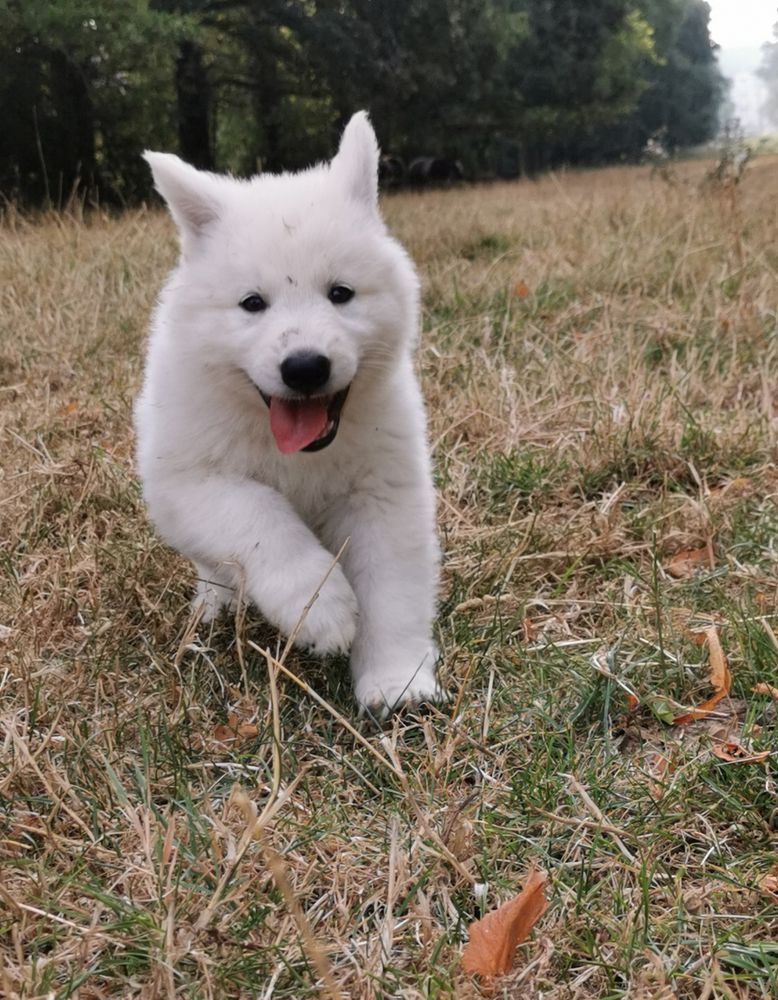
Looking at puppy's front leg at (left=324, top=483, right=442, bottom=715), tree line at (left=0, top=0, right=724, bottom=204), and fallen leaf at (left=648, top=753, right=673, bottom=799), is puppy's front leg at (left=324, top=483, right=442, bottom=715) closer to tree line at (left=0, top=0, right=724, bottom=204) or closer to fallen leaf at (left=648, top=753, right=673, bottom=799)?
fallen leaf at (left=648, top=753, right=673, bottom=799)

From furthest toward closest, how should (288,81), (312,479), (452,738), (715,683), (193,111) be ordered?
(288,81)
(193,111)
(312,479)
(715,683)
(452,738)

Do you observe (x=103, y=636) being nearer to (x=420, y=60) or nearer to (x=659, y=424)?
(x=659, y=424)

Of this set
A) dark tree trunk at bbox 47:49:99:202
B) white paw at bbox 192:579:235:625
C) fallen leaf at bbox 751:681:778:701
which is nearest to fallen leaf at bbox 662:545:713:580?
fallen leaf at bbox 751:681:778:701

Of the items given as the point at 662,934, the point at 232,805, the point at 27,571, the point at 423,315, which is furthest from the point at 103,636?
the point at 423,315

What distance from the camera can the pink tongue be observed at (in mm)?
2178

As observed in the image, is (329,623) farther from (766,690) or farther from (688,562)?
(688,562)

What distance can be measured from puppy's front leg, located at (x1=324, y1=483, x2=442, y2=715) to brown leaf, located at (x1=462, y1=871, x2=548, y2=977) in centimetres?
62

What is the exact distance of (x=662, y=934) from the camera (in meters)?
1.40

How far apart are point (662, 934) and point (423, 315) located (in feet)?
13.3

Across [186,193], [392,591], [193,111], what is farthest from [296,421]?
[193,111]

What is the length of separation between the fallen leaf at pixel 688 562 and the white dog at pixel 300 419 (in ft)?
2.37

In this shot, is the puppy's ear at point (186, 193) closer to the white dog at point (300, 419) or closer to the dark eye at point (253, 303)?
the white dog at point (300, 419)

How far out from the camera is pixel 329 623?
2035mm

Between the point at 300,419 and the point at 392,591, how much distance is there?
456mm
